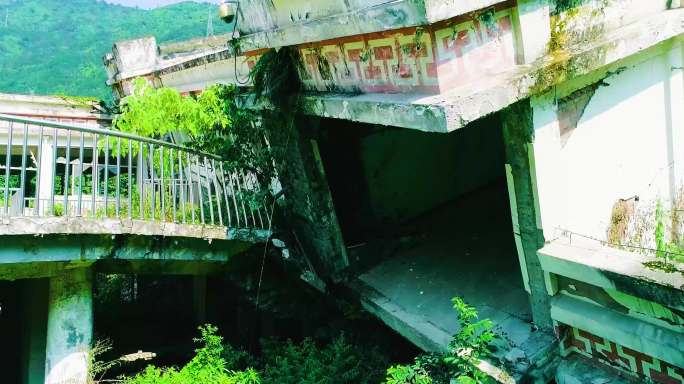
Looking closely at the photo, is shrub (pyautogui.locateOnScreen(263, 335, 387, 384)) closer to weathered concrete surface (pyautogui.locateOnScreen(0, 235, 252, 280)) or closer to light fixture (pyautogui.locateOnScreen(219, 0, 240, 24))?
weathered concrete surface (pyautogui.locateOnScreen(0, 235, 252, 280))

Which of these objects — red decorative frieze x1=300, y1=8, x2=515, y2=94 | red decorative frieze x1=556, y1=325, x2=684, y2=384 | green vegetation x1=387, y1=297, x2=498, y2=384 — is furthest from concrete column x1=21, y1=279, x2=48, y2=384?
red decorative frieze x1=556, y1=325, x2=684, y2=384

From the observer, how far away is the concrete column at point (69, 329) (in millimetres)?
5648

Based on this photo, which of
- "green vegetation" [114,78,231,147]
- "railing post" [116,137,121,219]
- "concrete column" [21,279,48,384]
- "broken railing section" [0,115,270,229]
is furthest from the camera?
"concrete column" [21,279,48,384]

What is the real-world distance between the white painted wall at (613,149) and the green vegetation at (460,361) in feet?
2.95

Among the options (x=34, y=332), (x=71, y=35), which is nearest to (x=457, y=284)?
(x=34, y=332)

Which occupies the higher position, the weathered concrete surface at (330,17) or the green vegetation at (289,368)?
the weathered concrete surface at (330,17)

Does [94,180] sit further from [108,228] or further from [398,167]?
[398,167]

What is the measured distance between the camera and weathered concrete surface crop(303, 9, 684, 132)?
3373mm

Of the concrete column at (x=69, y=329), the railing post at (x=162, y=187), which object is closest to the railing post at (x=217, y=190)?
the railing post at (x=162, y=187)

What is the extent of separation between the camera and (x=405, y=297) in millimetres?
5738

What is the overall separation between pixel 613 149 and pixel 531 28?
1578 mm

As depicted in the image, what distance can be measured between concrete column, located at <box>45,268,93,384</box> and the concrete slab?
3186 mm

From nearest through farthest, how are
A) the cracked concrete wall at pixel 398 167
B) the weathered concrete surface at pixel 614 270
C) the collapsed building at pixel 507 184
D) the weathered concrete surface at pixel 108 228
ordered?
the weathered concrete surface at pixel 614 270, the collapsed building at pixel 507 184, the weathered concrete surface at pixel 108 228, the cracked concrete wall at pixel 398 167

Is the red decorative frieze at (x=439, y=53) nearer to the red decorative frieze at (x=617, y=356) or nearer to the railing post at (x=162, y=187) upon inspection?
the red decorative frieze at (x=617, y=356)
